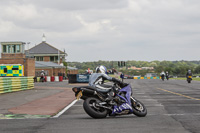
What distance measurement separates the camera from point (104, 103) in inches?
417

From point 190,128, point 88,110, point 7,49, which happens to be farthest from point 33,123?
point 7,49

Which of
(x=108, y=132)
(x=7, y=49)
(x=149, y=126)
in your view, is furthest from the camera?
(x=7, y=49)

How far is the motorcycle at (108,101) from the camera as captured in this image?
10469 millimetres

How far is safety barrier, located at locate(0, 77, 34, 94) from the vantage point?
25.4 meters

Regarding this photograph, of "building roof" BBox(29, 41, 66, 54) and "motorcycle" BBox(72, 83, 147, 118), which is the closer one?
"motorcycle" BBox(72, 83, 147, 118)

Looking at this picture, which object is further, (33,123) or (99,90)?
(99,90)

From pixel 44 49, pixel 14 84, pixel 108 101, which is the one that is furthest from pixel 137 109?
pixel 44 49

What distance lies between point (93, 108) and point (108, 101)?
0.48m

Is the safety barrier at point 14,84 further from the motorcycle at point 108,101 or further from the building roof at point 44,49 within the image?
the building roof at point 44,49

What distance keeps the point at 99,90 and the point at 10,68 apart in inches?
1978

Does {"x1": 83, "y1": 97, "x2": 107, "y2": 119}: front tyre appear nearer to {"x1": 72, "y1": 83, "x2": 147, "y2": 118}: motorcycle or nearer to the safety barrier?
{"x1": 72, "y1": 83, "x2": 147, "y2": 118}: motorcycle

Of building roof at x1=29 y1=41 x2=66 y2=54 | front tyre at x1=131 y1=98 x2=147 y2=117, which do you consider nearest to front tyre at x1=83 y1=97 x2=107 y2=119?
front tyre at x1=131 y1=98 x2=147 y2=117

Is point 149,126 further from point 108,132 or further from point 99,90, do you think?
point 99,90

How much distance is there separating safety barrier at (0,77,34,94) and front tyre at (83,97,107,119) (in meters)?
→ 15.6
